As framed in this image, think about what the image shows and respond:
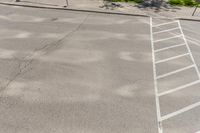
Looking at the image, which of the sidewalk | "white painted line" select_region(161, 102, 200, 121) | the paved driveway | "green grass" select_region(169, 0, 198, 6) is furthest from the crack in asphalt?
"green grass" select_region(169, 0, 198, 6)

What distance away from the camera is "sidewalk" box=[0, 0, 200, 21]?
645 inches

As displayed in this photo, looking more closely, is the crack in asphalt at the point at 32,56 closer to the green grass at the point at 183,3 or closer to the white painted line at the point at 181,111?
the white painted line at the point at 181,111

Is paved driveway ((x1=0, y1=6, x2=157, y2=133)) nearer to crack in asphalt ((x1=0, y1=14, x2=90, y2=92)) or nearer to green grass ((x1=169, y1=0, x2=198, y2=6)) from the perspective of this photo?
crack in asphalt ((x1=0, y1=14, x2=90, y2=92))

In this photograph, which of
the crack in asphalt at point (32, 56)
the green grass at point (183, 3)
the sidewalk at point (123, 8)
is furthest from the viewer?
the green grass at point (183, 3)

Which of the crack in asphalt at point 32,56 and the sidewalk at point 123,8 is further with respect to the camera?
the sidewalk at point 123,8

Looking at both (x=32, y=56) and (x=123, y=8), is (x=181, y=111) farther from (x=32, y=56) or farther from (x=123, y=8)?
(x=123, y=8)

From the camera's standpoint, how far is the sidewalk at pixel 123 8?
1639 centimetres

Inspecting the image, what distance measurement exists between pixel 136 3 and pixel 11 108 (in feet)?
44.0

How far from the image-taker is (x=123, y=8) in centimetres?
1712

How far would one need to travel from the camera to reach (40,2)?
17.5 m

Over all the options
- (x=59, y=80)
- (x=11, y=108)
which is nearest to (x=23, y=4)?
(x=59, y=80)

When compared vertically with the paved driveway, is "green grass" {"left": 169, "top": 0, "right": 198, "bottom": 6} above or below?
below

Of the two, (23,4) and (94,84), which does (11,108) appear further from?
(23,4)

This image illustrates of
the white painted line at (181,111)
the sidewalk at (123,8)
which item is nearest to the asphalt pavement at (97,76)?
the white painted line at (181,111)
